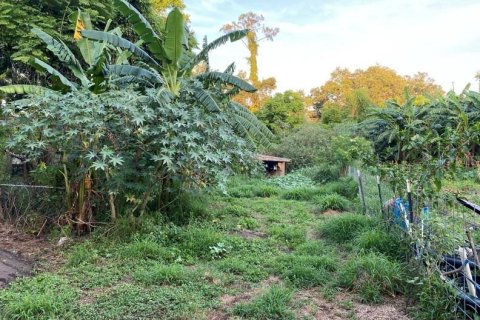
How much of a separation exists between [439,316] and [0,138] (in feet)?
20.6

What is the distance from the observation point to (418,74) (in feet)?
120

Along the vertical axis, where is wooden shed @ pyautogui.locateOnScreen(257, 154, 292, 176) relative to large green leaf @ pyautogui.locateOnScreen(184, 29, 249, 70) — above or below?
below

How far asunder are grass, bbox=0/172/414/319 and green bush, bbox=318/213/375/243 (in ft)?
0.05

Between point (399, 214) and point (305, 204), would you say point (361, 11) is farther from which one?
point (399, 214)

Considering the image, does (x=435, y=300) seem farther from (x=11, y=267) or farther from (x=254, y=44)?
(x=254, y=44)

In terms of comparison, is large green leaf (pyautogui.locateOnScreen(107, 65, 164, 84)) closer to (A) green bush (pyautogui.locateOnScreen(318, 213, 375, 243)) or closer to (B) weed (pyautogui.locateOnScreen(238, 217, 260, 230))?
(B) weed (pyautogui.locateOnScreen(238, 217, 260, 230))

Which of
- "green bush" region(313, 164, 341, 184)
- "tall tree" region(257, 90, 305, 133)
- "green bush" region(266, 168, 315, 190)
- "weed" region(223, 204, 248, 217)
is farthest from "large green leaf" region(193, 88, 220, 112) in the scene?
"tall tree" region(257, 90, 305, 133)

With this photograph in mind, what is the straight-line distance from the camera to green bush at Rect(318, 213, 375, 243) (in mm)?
5285

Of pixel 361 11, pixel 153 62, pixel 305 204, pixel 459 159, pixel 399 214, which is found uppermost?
pixel 361 11

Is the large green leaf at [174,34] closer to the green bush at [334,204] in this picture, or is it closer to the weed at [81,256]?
the weed at [81,256]

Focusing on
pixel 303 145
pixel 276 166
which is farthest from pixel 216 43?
pixel 303 145

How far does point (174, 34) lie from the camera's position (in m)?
6.39

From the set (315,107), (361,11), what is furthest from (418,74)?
(361,11)

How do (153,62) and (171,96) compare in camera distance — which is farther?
(153,62)
